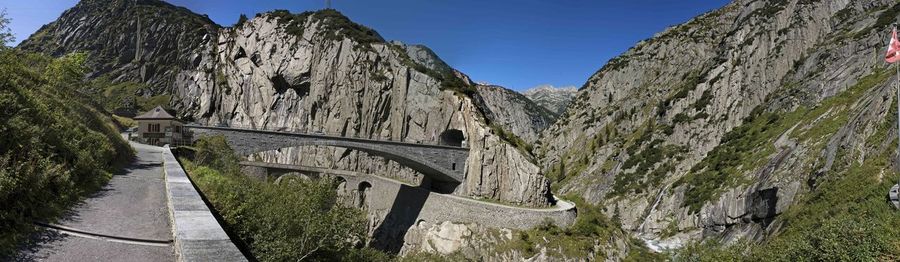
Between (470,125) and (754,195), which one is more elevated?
(470,125)

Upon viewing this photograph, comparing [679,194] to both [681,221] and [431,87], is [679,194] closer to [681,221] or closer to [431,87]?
[681,221]

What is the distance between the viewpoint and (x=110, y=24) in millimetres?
119438

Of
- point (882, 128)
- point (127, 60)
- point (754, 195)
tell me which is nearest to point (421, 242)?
point (754, 195)

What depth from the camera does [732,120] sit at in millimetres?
72625

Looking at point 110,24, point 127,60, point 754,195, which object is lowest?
point 754,195

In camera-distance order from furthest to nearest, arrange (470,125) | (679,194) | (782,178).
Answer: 1. (679,194)
2. (470,125)
3. (782,178)

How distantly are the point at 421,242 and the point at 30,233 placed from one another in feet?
119

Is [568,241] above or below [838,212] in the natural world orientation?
below

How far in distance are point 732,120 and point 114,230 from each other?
8341 cm

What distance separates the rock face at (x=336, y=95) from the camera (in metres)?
44.6

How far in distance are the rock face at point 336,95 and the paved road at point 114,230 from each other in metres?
34.4

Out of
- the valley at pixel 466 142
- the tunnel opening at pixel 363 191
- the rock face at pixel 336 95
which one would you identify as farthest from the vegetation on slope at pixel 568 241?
the tunnel opening at pixel 363 191

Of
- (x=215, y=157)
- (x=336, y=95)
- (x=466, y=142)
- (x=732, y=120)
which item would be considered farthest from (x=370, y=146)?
(x=732, y=120)

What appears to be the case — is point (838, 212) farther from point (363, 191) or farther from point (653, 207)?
point (653, 207)
